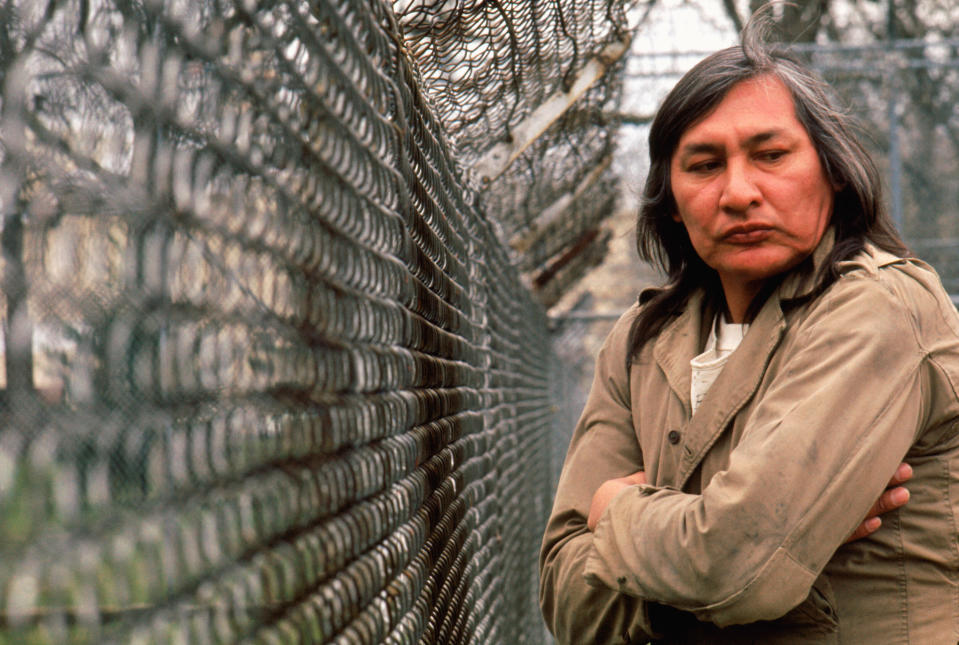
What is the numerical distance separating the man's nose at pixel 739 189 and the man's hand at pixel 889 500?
0.56 meters

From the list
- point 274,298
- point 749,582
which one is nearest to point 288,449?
point 274,298

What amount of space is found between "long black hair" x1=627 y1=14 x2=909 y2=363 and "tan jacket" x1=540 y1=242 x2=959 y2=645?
12 cm

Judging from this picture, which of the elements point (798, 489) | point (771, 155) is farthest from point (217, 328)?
point (771, 155)

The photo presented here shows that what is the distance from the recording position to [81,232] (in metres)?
0.67

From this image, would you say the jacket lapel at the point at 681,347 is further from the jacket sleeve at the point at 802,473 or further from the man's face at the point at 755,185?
the jacket sleeve at the point at 802,473

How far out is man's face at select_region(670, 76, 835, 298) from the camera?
6.97ft

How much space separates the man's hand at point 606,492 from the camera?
7.38 feet

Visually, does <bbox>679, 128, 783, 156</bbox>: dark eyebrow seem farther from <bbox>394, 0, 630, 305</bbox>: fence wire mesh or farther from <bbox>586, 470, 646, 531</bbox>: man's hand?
<bbox>586, 470, 646, 531</bbox>: man's hand

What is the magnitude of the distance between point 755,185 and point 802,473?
61 centimetres

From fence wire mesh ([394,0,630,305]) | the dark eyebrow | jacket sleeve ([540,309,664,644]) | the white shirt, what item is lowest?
jacket sleeve ([540,309,664,644])

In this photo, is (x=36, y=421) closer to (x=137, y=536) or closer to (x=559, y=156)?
(x=137, y=536)

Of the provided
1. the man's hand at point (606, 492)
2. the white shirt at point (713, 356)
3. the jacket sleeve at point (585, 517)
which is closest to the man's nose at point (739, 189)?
the white shirt at point (713, 356)

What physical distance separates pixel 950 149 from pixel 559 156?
8.60m

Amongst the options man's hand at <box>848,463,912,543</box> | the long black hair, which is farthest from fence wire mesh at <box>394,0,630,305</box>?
man's hand at <box>848,463,912,543</box>
